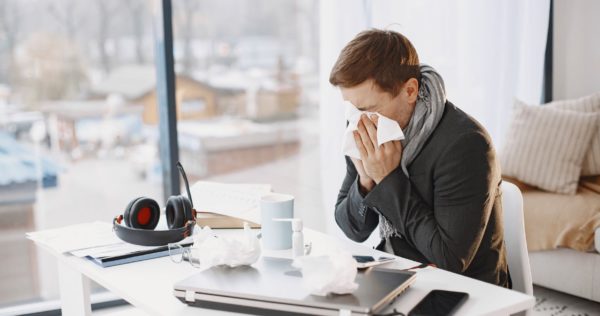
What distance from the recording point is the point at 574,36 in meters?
3.65

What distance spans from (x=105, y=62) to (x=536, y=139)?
73.9 inches

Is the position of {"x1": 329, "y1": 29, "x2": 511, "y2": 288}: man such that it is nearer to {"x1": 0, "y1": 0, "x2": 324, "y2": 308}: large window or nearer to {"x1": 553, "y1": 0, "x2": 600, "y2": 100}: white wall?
{"x1": 0, "y1": 0, "x2": 324, "y2": 308}: large window

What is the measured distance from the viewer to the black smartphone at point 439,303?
1090 mm

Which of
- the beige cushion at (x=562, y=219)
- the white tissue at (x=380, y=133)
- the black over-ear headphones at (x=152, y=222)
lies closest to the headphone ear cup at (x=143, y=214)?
the black over-ear headphones at (x=152, y=222)

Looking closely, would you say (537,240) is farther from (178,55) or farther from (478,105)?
(178,55)

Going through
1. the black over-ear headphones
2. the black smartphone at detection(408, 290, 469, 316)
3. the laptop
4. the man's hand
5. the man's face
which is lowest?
the black smartphone at detection(408, 290, 469, 316)

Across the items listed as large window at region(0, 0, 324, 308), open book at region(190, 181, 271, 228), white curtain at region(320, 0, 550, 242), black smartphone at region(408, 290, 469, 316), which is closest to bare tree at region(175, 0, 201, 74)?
large window at region(0, 0, 324, 308)

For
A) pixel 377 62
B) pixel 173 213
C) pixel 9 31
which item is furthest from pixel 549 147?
pixel 9 31

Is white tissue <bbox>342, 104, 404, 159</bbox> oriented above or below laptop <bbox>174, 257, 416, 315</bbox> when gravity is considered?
above

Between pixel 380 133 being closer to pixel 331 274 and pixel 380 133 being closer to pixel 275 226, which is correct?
pixel 275 226

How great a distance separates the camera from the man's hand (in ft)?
4.99

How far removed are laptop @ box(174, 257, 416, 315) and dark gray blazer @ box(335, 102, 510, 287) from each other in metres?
0.27

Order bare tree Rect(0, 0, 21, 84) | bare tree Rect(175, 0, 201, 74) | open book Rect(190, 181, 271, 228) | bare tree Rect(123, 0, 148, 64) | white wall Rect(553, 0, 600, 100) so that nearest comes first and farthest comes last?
open book Rect(190, 181, 271, 228)
bare tree Rect(0, 0, 21, 84)
bare tree Rect(123, 0, 148, 64)
bare tree Rect(175, 0, 201, 74)
white wall Rect(553, 0, 600, 100)

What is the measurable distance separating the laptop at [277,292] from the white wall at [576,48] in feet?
9.23
